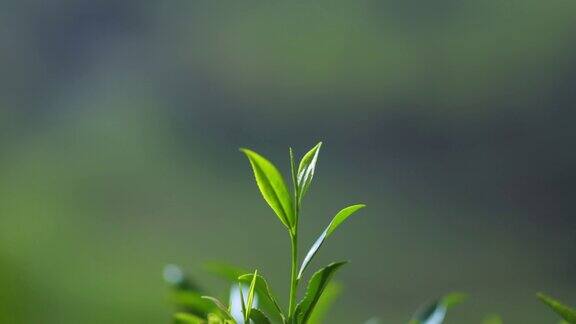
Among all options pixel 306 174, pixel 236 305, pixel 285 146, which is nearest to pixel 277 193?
pixel 306 174

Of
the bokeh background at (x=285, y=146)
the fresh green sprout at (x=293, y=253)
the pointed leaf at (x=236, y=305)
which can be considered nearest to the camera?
the fresh green sprout at (x=293, y=253)

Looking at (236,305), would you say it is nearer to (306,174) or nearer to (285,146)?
(306,174)

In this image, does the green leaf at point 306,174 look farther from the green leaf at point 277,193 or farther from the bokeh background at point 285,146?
the bokeh background at point 285,146

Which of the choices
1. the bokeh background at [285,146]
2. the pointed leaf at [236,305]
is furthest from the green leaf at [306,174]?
the bokeh background at [285,146]

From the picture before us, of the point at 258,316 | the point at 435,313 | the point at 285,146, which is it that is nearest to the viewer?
the point at 258,316

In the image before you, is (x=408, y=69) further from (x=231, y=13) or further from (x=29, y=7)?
(x=29, y=7)

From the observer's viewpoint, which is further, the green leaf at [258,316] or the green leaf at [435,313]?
the green leaf at [435,313]
